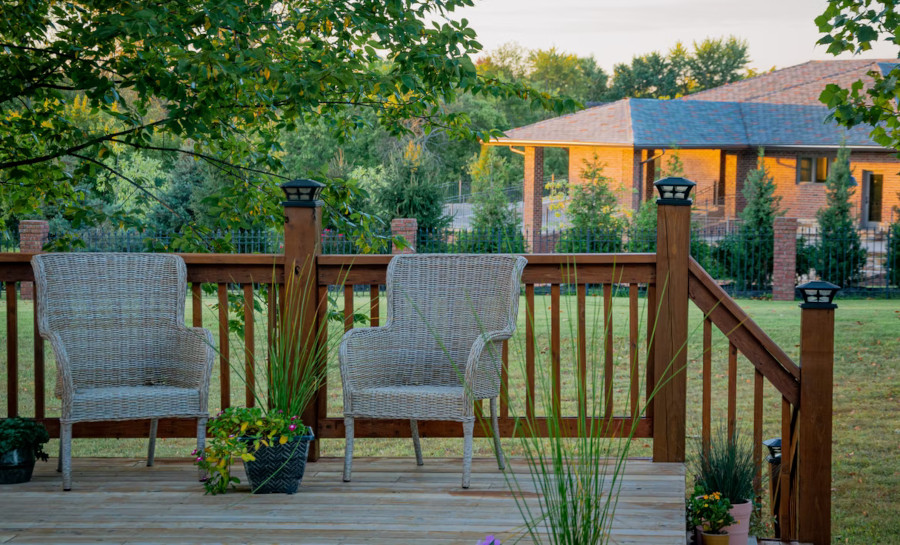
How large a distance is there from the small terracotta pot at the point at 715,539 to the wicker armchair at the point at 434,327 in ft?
2.71

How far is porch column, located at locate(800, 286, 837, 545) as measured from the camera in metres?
3.58

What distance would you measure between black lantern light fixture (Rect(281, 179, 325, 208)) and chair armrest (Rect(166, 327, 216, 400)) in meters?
0.67

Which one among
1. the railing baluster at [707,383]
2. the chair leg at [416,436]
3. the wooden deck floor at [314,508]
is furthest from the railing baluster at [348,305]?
the railing baluster at [707,383]

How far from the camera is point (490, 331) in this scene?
12.1ft

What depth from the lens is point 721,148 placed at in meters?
20.3

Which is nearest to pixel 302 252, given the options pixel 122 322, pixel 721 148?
pixel 122 322

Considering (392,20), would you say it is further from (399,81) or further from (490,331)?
(490,331)

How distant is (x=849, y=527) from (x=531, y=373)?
7.92 ft

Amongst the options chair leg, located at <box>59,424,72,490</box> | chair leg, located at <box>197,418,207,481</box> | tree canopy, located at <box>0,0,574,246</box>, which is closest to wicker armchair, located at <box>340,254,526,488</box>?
chair leg, located at <box>197,418,207,481</box>

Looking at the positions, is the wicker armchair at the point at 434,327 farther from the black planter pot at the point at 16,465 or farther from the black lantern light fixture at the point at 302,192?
the black planter pot at the point at 16,465

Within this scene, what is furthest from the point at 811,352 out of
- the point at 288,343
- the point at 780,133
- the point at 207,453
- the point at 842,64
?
the point at 842,64

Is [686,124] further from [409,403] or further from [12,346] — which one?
[12,346]

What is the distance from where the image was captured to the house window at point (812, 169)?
20859 millimetres

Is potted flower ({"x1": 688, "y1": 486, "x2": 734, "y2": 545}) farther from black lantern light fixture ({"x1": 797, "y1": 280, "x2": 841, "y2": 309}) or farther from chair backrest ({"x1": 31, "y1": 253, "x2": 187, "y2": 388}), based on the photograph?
chair backrest ({"x1": 31, "y1": 253, "x2": 187, "y2": 388})
